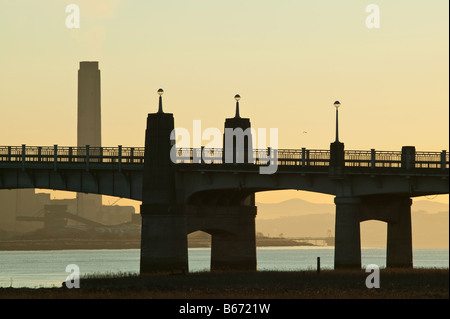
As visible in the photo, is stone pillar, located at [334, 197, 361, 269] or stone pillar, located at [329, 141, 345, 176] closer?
stone pillar, located at [329, 141, 345, 176]

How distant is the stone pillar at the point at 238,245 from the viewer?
10131cm

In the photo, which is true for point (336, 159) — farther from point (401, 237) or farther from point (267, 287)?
point (267, 287)

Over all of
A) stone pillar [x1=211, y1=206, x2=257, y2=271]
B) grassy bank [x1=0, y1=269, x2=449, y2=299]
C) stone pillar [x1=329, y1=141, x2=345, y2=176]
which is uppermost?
stone pillar [x1=329, y1=141, x2=345, y2=176]

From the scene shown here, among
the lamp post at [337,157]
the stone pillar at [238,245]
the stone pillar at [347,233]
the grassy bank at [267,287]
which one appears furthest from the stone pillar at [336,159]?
the stone pillar at [238,245]

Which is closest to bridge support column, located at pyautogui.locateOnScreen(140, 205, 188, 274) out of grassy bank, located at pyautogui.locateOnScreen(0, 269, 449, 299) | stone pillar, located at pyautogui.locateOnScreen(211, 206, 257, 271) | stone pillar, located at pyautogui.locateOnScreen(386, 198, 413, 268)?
stone pillar, located at pyautogui.locateOnScreen(211, 206, 257, 271)

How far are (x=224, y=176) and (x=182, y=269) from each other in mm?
8606

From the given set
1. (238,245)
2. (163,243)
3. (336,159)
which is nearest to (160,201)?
(163,243)

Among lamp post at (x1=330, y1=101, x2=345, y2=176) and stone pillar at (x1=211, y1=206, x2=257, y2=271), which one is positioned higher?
lamp post at (x1=330, y1=101, x2=345, y2=176)

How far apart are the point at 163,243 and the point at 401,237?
19051 millimetres

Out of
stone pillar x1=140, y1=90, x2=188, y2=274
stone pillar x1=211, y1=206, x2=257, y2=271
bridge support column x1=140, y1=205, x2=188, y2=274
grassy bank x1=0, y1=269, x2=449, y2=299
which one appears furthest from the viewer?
stone pillar x1=211, y1=206, x2=257, y2=271

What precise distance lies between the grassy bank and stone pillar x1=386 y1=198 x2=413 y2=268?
13.6m

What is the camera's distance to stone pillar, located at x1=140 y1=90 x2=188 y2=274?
308ft

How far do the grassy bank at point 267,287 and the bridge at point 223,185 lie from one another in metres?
7.88

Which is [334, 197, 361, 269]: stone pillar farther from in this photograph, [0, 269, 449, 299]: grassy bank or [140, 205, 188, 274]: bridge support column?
[140, 205, 188, 274]: bridge support column
